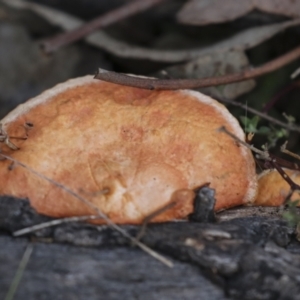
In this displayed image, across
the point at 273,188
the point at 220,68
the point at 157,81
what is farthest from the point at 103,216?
the point at 220,68

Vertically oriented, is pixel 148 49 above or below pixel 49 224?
above

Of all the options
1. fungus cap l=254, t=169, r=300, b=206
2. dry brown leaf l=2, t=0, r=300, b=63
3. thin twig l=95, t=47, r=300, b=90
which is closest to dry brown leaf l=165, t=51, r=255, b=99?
dry brown leaf l=2, t=0, r=300, b=63

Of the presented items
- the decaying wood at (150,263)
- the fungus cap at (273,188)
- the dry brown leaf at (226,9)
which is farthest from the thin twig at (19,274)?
the dry brown leaf at (226,9)

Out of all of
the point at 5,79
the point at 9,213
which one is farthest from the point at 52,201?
the point at 5,79

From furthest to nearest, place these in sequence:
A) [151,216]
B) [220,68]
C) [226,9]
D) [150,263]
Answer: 1. [226,9]
2. [220,68]
3. [151,216]
4. [150,263]

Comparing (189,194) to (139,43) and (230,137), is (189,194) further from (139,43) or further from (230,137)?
(139,43)

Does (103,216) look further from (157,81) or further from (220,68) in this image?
(220,68)
